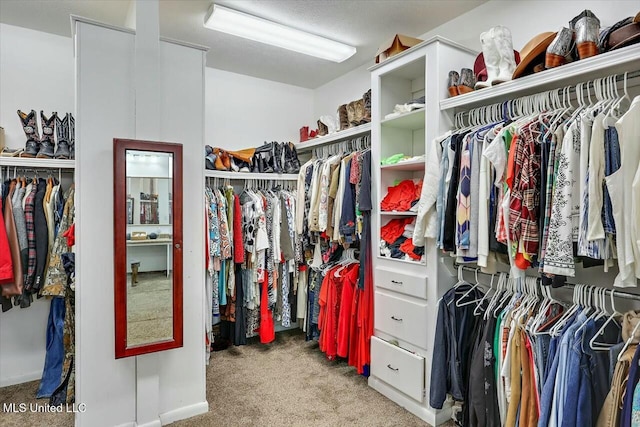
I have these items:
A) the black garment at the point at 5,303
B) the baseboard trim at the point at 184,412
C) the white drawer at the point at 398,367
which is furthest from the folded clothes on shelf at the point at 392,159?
the black garment at the point at 5,303

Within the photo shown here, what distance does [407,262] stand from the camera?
2.53 metres

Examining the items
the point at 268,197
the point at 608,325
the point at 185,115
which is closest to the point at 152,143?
the point at 185,115

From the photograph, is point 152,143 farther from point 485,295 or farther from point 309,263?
point 485,295

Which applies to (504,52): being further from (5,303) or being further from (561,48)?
(5,303)

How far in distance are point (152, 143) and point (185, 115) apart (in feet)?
0.99

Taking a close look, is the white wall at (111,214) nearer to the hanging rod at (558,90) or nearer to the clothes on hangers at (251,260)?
the clothes on hangers at (251,260)

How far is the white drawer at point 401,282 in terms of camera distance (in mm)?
2418

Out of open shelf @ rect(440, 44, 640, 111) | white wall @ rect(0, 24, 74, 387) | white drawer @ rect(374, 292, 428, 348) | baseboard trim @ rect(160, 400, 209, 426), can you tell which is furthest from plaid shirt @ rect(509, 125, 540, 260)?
white wall @ rect(0, 24, 74, 387)

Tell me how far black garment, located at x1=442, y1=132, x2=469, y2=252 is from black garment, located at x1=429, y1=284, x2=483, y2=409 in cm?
39

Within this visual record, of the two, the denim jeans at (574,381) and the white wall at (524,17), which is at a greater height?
the white wall at (524,17)

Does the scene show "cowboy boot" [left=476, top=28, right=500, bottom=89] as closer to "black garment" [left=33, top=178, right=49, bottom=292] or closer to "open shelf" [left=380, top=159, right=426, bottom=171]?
"open shelf" [left=380, top=159, right=426, bottom=171]

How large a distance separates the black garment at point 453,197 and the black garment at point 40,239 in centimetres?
265

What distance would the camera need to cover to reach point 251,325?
11.5 feet

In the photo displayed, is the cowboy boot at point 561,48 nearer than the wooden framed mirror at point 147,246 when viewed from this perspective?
Yes
